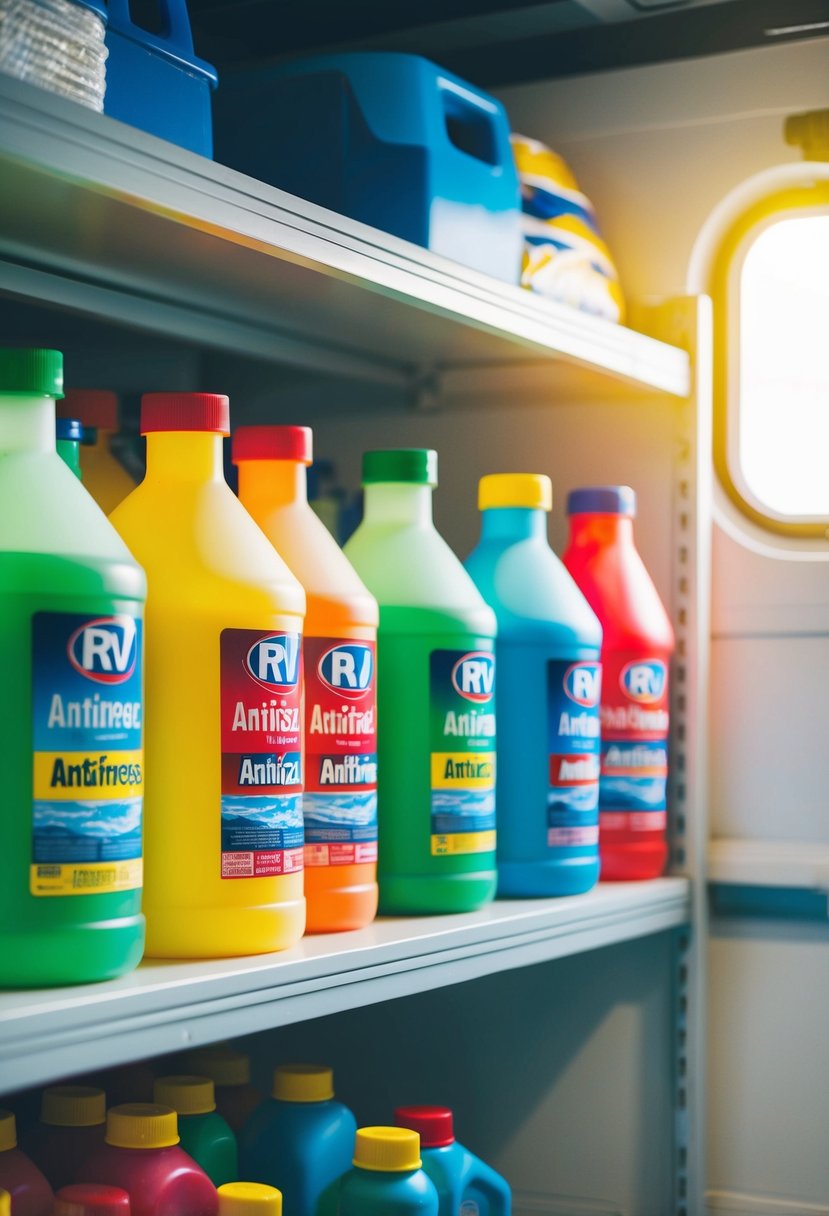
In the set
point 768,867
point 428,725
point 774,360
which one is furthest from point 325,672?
point 774,360

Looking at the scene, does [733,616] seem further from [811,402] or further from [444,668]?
[444,668]

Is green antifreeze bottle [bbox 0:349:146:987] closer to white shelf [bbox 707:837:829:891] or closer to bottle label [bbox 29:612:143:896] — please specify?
bottle label [bbox 29:612:143:896]

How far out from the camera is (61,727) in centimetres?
109

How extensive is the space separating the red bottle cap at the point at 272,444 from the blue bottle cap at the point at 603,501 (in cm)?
63

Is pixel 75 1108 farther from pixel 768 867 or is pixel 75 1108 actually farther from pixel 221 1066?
pixel 768 867

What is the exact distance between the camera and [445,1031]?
2189 millimetres

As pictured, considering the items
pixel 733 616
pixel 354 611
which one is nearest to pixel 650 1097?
pixel 733 616

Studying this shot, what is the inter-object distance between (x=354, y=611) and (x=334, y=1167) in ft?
1.87

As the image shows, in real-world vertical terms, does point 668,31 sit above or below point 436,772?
above

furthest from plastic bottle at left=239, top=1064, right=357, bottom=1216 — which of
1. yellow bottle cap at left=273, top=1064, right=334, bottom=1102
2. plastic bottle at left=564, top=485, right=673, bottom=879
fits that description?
plastic bottle at left=564, top=485, right=673, bottom=879

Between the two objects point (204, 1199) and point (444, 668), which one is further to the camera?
point (444, 668)

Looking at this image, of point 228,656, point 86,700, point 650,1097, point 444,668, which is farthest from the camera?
point 650,1097

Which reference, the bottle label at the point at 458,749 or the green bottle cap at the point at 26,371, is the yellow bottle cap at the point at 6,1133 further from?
the green bottle cap at the point at 26,371

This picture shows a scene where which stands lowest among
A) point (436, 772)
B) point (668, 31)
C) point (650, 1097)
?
point (650, 1097)
